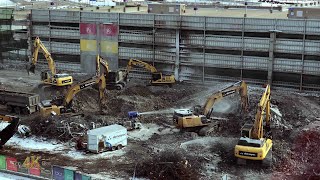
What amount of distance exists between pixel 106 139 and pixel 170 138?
4.80 m

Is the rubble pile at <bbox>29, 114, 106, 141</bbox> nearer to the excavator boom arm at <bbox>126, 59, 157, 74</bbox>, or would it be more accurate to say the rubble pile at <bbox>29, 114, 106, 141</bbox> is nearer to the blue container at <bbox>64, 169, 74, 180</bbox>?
the blue container at <bbox>64, 169, 74, 180</bbox>

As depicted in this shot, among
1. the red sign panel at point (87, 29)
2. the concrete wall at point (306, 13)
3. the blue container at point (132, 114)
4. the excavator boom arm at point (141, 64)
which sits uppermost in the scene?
the concrete wall at point (306, 13)

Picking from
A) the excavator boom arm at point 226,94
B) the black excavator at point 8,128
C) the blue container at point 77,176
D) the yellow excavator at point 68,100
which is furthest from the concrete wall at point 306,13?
the blue container at point 77,176

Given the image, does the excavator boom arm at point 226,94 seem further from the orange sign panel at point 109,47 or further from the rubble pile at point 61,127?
the orange sign panel at point 109,47

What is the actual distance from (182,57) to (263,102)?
815 inches

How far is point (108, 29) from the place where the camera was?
52.5 meters

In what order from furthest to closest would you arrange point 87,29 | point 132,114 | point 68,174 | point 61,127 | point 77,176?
point 87,29 < point 132,114 < point 61,127 < point 68,174 < point 77,176

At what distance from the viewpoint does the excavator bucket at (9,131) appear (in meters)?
31.4

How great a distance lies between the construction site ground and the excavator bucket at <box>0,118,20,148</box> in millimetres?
714

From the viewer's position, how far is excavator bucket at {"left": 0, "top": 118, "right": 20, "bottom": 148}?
103 feet

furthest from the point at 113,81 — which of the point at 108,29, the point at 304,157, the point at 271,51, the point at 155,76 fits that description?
the point at 304,157

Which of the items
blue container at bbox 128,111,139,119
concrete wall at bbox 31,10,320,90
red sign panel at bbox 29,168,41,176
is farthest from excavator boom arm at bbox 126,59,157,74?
red sign panel at bbox 29,168,41,176

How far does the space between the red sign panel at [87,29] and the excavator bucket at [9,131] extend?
2294cm

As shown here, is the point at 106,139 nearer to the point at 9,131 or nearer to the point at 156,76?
the point at 9,131
